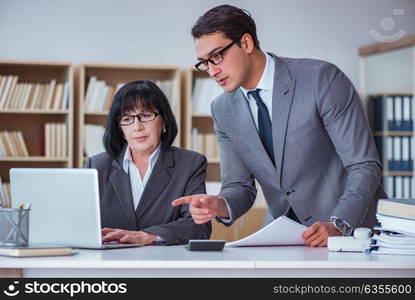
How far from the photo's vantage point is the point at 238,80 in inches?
95.4

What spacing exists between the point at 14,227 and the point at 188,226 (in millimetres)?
759

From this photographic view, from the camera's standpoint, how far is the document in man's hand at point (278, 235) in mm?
2166

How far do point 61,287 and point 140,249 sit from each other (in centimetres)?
44

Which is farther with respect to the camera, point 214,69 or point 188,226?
point 188,226

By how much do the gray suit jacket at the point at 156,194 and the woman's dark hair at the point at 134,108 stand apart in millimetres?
68

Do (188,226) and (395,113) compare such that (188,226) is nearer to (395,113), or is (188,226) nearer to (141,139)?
(141,139)

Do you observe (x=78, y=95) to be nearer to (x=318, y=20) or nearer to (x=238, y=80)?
(x=318, y=20)

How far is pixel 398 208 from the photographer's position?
82.3 inches

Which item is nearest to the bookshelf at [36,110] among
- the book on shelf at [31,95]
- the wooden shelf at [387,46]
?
the book on shelf at [31,95]

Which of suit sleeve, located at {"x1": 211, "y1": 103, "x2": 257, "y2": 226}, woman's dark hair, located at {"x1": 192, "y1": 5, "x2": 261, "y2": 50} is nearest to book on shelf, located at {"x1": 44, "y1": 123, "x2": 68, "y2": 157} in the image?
suit sleeve, located at {"x1": 211, "y1": 103, "x2": 257, "y2": 226}

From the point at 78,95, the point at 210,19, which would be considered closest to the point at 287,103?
the point at 210,19

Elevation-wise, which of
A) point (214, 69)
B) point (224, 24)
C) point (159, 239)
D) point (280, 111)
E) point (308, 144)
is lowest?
point (159, 239)

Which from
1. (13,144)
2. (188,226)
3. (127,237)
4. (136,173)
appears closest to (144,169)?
(136,173)

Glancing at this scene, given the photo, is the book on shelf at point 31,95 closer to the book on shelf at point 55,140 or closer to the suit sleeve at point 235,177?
the book on shelf at point 55,140
